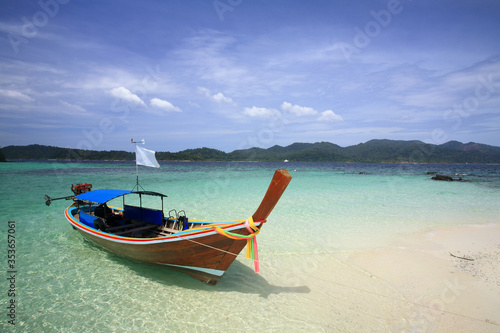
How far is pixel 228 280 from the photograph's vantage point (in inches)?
253

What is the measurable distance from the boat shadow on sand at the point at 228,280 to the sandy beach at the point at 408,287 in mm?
707

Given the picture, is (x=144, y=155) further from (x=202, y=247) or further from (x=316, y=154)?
(x=316, y=154)

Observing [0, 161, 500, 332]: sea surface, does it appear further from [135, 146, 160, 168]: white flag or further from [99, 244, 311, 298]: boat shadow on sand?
[135, 146, 160, 168]: white flag

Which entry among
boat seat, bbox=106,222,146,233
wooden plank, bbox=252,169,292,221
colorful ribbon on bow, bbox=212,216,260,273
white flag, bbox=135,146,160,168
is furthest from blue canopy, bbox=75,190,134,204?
wooden plank, bbox=252,169,292,221

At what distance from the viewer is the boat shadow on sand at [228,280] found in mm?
6016

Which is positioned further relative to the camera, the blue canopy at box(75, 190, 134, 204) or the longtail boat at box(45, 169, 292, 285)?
the blue canopy at box(75, 190, 134, 204)

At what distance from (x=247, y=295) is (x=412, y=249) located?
247 inches

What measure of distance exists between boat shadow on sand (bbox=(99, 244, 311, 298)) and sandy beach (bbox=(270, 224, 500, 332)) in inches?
27.8

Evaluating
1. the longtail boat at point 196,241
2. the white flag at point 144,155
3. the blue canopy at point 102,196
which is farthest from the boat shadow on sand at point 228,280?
the white flag at point 144,155

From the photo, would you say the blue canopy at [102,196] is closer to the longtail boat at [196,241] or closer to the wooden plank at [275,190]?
the longtail boat at [196,241]

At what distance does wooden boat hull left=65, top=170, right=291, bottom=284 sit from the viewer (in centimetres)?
502

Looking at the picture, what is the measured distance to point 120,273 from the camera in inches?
271

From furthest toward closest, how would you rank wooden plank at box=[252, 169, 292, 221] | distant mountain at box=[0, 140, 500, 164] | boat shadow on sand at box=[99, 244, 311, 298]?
1. distant mountain at box=[0, 140, 500, 164]
2. boat shadow on sand at box=[99, 244, 311, 298]
3. wooden plank at box=[252, 169, 292, 221]

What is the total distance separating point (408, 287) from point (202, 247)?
16.7ft
